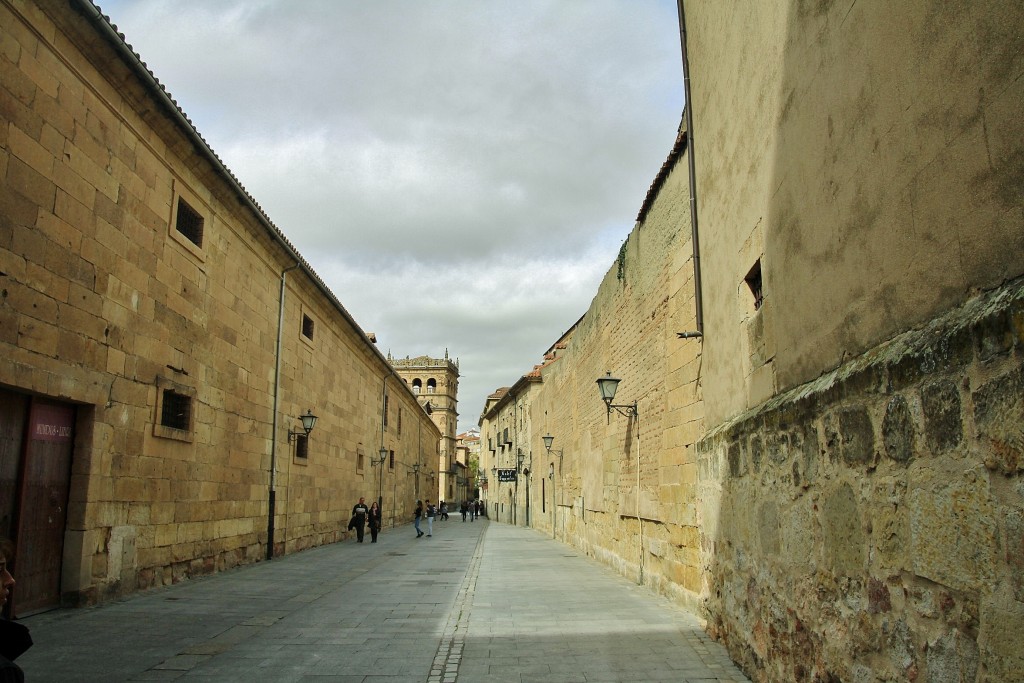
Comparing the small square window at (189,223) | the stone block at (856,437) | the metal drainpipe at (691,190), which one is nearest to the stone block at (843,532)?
the stone block at (856,437)

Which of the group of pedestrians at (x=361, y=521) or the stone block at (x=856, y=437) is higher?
the stone block at (x=856, y=437)

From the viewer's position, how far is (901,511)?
10.4 feet

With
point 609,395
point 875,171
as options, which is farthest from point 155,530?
point 875,171

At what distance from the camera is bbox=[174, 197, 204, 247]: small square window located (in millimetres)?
11031

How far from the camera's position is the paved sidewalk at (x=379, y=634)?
5.65m

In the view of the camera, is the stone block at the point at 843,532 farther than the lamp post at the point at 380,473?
No

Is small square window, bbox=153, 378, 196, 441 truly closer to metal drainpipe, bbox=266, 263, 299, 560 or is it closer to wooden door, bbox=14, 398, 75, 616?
wooden door, bbox=14, 398, 75, 616

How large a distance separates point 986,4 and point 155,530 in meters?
10.4

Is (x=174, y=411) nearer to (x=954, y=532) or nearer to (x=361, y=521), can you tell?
(x=954, y=532)

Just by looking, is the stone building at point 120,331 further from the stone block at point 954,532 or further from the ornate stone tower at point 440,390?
the ornate stone tower at point 440,390

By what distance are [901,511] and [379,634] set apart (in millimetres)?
5347

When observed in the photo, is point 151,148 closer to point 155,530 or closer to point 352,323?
point 155,530

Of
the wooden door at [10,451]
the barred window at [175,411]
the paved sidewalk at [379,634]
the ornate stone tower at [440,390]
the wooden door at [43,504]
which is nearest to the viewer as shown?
the paved sidewalk at [379,634]

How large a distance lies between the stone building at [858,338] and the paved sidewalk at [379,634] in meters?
0.86
